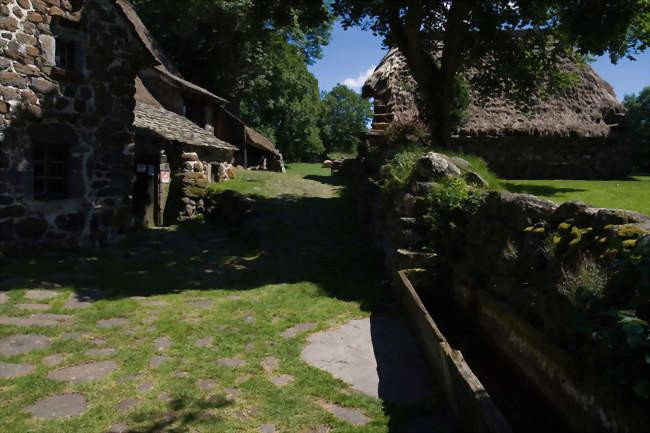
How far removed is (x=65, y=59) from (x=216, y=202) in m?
6.18

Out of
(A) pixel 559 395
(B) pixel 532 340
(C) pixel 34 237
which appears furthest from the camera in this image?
(C) pixel 34 237

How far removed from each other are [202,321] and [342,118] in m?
71.4

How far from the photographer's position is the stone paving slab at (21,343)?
174 inches

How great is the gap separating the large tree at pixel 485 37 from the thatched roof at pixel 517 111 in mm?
2206

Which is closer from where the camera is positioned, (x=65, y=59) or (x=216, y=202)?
(x=65, y=59)

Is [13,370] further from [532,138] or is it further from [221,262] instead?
[532,138]

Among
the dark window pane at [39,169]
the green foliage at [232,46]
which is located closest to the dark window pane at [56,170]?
the dark window pane at [39,169]

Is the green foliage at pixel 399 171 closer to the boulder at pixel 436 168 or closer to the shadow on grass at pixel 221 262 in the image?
the boulder at pixel 436 168

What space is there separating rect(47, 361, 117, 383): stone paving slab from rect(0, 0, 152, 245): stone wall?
232 inches

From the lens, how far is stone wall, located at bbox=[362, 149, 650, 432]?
2713 millimetres

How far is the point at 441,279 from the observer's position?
19.4 feet

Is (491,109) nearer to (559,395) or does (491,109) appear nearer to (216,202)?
(216,202)

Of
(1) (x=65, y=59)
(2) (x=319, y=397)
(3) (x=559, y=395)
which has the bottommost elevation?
(2) (x=319, y=397)

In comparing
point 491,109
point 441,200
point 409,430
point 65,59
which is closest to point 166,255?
point 65,59
